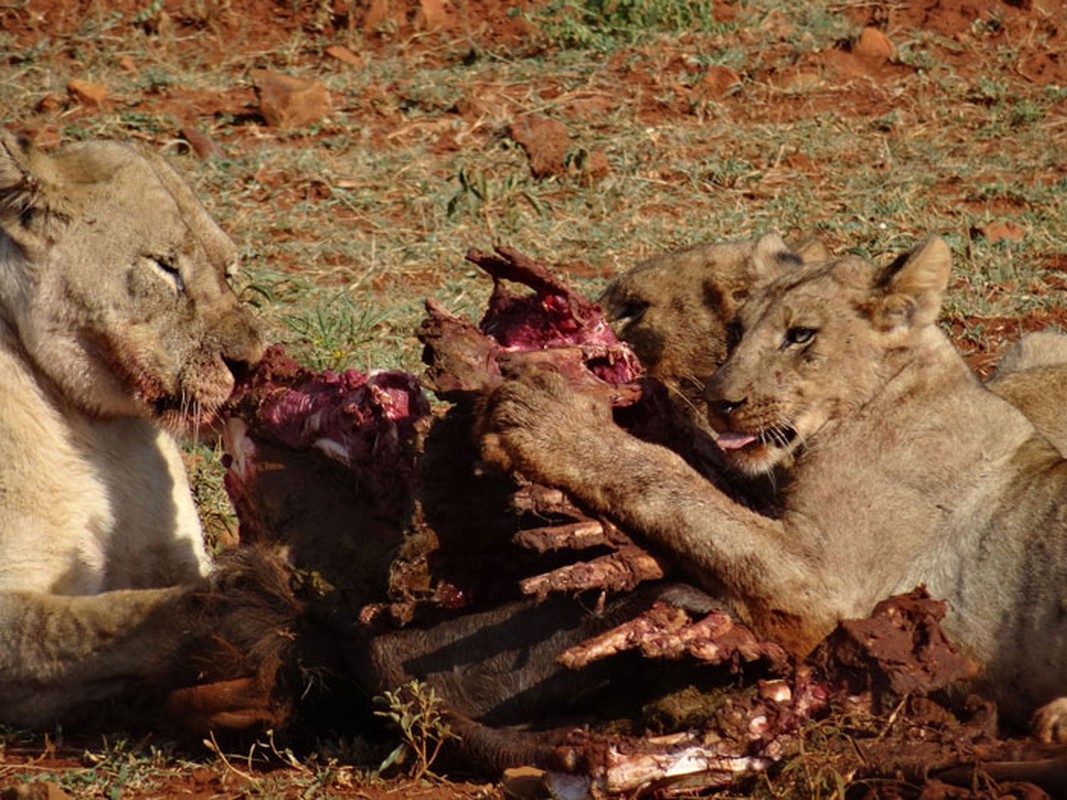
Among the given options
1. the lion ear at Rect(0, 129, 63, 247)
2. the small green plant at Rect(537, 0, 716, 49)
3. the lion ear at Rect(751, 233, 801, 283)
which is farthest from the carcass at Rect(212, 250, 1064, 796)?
the small green plant at Rect(537, 0, 716, 49)

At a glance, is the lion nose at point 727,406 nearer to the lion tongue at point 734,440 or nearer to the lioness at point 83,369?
the lion tongue at point 734,440

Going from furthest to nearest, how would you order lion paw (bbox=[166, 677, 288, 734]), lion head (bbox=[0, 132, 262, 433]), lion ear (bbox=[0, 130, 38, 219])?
lion head (bbox=[0, 132, 262, 433]) < lion ear (bbox=[0, 130, 38, 219]) < lion paw (bbox=[166, 677, 288, 734])

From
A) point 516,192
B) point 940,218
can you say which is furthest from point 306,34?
point 940,218

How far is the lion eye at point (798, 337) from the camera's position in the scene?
498 cm

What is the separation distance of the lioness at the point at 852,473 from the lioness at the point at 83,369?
3.72 feet

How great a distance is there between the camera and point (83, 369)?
5.07 m

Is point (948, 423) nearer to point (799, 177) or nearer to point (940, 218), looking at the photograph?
point (940, 218)

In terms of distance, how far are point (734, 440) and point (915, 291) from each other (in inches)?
27.2

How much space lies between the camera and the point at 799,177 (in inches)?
395

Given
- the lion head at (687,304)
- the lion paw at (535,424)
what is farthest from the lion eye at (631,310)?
the lion paw at (535,424)

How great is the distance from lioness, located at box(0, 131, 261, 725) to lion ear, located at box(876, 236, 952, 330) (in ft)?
5.94

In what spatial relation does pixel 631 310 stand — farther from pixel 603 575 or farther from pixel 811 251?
pixel 603 575

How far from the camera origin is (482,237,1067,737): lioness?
4336 mm

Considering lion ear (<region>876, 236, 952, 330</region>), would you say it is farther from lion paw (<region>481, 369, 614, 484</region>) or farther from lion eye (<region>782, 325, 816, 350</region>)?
lion paw (<region>481, 369, 614, 484</region>)
